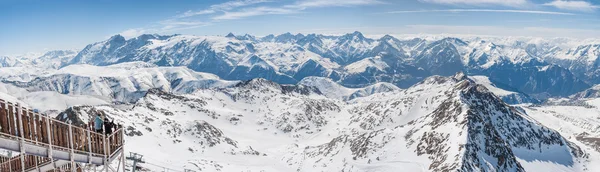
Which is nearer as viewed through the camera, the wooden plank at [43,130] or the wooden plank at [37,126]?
the wooden plank at [37,126]

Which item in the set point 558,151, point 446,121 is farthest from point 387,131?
point 558,151

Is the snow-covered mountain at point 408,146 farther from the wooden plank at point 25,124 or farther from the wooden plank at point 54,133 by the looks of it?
the wooden plank at point 25,124

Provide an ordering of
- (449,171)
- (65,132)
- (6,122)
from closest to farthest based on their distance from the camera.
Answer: (6,122) → (65,132) → (449,171)

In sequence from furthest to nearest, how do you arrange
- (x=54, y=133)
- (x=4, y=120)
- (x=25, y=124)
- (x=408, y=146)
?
(x=408, y=146) < (x=54, y=133) < (x=25, y=124) < (x=4, y=120)

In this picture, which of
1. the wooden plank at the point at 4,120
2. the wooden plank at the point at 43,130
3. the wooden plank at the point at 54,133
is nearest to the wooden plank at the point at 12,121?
the wooden plank at the point at 4,120

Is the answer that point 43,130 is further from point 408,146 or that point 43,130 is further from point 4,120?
point 408,146

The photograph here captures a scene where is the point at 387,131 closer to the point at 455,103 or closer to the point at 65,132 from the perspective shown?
the point at 455,103

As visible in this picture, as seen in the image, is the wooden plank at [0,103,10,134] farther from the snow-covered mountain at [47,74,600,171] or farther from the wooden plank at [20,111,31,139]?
the snow-covered mountain at [47,74,600,171]

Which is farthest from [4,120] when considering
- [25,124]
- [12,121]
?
[25,124]
